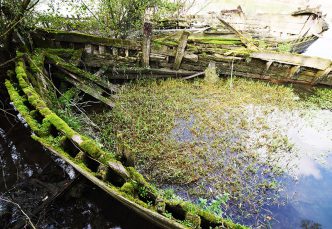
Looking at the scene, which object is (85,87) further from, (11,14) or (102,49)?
(11,14)

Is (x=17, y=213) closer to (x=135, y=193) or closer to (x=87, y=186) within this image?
(x=87, y=186)

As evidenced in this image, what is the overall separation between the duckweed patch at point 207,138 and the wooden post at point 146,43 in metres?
0.78

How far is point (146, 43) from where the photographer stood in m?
9.52

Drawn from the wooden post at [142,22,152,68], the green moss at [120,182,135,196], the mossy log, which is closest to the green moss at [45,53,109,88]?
the wooden post at [142,22,152,68]

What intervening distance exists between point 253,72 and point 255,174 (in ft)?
20.3

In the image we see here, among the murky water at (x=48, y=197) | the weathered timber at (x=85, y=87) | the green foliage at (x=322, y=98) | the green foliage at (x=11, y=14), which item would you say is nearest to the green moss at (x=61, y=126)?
the murky water at (x=48, y=197)

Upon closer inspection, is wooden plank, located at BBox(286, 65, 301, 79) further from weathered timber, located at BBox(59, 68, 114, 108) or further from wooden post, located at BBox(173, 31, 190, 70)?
weathered timber, located at BBox(59, 68, 114, 108)

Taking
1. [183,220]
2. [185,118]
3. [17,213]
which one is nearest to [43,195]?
[17,213]

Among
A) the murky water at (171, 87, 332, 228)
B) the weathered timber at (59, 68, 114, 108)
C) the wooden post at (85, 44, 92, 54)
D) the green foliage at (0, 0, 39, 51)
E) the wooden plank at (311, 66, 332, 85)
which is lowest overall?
the murky water at (171, 87, 332, 228)

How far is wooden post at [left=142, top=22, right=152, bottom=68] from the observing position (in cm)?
915

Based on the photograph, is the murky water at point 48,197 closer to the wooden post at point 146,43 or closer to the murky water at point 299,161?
the murky water at point 299,161

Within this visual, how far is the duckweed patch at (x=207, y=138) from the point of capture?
19.1 ft

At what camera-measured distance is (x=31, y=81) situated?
21.7 feet

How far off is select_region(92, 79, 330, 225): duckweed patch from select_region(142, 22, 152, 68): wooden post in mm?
782
